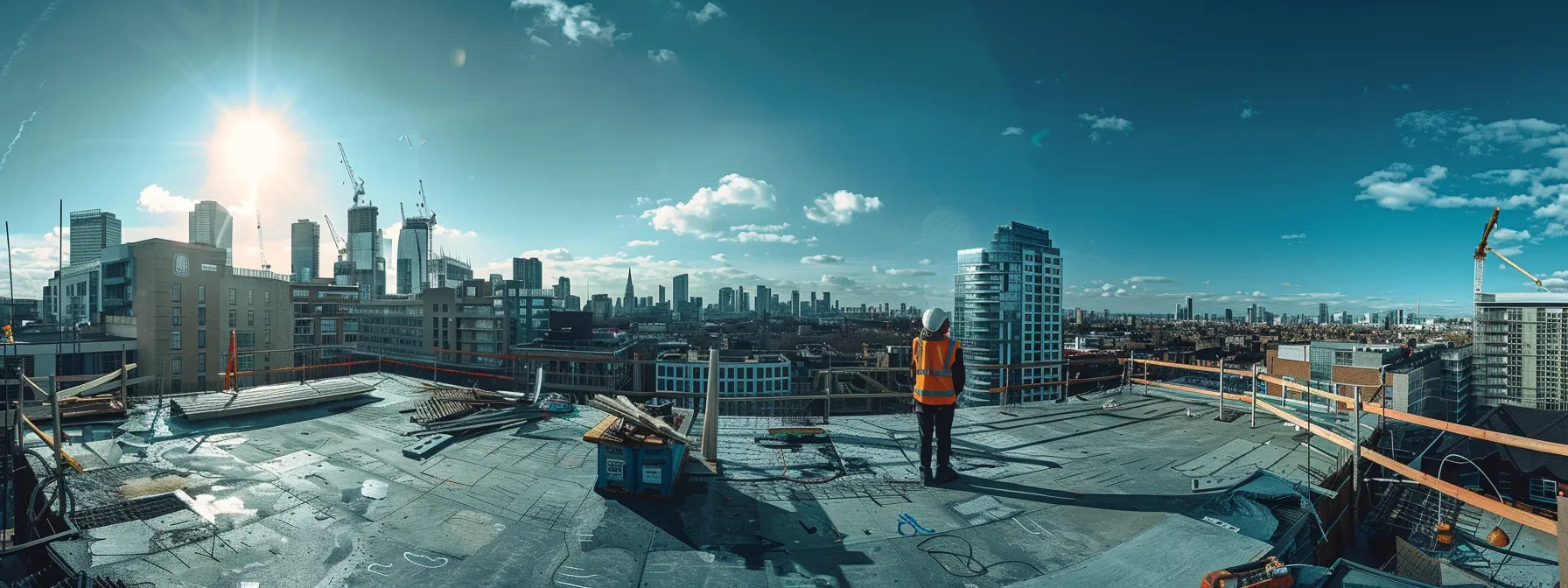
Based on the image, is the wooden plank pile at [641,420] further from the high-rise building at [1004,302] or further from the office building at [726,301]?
the office building at [726,301]

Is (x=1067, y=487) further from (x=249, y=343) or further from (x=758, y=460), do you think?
(x=249, y=343)

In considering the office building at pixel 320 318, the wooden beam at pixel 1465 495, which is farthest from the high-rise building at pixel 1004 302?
the office building at pixel 320 318

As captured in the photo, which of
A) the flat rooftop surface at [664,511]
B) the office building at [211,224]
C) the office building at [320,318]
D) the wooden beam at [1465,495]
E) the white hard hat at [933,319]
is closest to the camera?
the flat rooftop surface at [664,511]

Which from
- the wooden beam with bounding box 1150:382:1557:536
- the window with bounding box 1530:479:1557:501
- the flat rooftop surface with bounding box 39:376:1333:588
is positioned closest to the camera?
the flat rooftop surface with bounding box 39:376:1333:588

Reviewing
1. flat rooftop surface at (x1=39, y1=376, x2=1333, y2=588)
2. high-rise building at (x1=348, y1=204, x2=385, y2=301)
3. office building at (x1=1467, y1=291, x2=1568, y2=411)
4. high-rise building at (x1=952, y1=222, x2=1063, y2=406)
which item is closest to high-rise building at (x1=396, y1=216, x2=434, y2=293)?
high-rise building at (x1=348, y1=204, x2=385, y2=301)

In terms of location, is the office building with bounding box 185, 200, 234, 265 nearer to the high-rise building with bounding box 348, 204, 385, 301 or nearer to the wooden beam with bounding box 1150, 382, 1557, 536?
the high-rise building with bounding box 348, 204, 385, 301

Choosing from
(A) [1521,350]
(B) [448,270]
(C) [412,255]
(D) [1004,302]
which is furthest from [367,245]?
(A) [1521,350]

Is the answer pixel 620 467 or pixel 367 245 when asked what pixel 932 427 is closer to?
pixel 620 467
